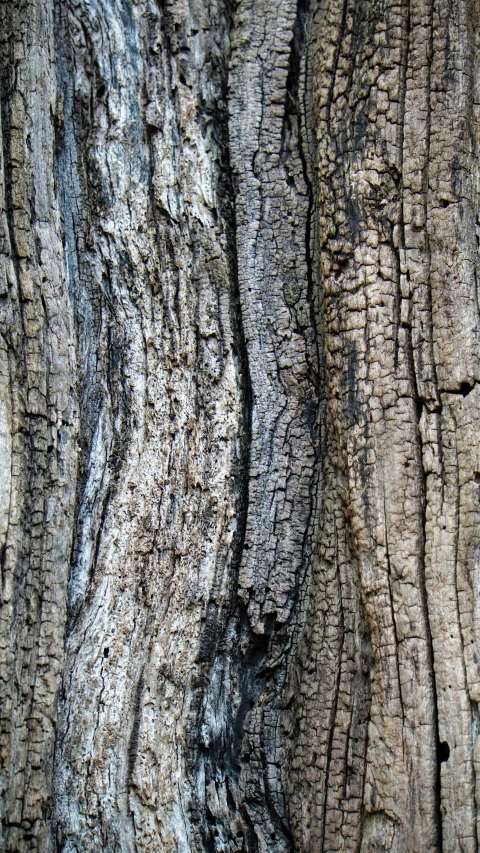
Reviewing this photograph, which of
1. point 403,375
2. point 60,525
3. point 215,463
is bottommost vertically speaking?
point 60,525

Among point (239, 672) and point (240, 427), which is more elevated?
point (240, 427)

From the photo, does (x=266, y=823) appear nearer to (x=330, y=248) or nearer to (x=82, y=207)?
(x=330, y=248)

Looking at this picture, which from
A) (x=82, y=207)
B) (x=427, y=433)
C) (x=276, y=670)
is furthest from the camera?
(x=82, y=207)

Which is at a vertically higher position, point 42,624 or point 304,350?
point 304,350

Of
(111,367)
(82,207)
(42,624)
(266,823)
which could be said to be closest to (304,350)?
(111,367)

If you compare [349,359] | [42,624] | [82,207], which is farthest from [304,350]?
[42,624]

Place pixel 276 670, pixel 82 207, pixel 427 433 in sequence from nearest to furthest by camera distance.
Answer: pixel 427 433 < pixel 276 670 < pixel 82 207

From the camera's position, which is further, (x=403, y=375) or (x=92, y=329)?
(x=92, y=329)
